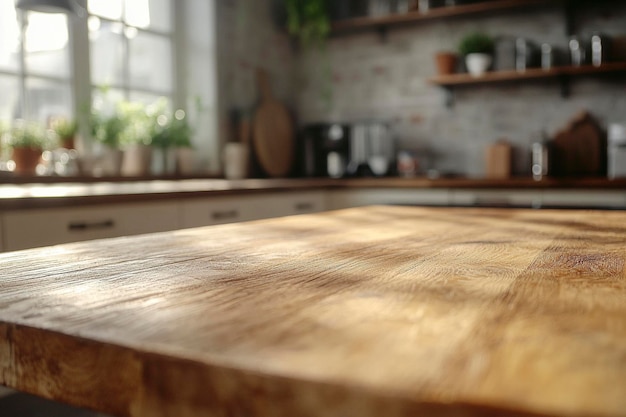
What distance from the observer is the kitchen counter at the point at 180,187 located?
6.07 ft

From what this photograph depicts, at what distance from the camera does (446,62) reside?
384 centimetres

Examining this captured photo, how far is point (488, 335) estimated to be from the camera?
0.39 meters

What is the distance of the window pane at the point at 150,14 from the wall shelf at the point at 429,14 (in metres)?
1.11

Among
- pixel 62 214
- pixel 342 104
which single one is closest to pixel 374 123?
pixel 342 104

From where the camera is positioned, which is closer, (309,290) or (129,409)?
(129,409)

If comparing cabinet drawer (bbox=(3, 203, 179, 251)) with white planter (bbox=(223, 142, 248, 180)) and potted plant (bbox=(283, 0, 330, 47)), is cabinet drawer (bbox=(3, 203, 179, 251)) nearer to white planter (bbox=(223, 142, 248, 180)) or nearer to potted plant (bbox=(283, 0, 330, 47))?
white planter (bbox=(223, 142, 248, 180))

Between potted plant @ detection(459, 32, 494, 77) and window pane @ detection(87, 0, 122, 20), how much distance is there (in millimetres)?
2071

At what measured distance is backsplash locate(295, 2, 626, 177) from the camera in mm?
3613

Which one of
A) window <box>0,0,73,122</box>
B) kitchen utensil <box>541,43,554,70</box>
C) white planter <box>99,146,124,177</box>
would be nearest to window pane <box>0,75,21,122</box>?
window <box>0,0,73,122</box>

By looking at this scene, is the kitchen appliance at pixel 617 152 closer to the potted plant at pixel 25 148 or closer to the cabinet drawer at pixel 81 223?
the cabinet drawer at pixel 81 223

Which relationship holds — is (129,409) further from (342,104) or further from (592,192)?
(342,104)

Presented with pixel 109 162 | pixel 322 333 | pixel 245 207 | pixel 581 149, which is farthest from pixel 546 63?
pixel 322 333

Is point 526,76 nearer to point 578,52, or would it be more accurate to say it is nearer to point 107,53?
point 578,52

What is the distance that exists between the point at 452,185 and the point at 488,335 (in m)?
2.83
